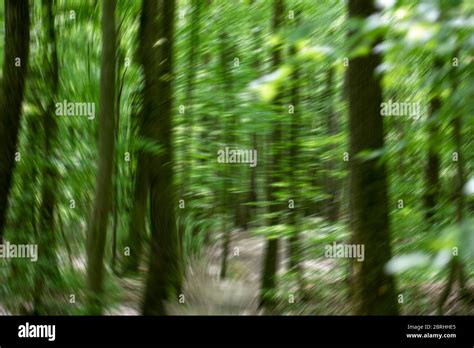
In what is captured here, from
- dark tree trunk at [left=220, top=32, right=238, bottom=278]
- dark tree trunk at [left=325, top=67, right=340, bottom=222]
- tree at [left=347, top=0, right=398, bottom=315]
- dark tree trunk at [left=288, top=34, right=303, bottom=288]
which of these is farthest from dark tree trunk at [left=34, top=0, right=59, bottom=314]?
tree at [left=347, top=0, right=398, bottom=315]

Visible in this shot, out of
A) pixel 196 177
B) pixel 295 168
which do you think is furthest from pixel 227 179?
pixel 295 168

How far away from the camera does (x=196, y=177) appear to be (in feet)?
12.7

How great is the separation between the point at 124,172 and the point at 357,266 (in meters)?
1.93

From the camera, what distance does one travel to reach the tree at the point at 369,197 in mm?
3326

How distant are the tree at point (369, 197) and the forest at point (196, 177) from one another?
1 centimetres

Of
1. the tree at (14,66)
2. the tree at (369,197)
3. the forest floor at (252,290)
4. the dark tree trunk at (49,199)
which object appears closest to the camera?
the tree at (369,197)

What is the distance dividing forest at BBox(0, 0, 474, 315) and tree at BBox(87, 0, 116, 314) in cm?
1

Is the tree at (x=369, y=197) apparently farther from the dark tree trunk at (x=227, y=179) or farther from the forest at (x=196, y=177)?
the dark tree trunk at (x=227, y=179)

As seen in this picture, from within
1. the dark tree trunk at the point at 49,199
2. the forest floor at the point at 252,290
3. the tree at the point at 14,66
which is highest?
the tree at the point at 14,66

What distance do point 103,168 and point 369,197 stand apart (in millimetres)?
2069

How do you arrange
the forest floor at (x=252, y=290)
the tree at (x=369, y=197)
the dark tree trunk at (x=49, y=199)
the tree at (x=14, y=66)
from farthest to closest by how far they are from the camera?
the tree at (x=14, y=66)
the dark tree trunk at (x=49, y=199)
the forest floor at (x=252, y=290)
the tree at (x=369, y=197)

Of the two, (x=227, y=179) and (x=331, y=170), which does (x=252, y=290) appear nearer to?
(x=227, y=179)

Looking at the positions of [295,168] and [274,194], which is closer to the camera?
[274,194]

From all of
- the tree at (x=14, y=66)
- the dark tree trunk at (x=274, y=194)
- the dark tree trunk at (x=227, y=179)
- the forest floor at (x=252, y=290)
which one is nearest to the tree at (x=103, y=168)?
the forest floor at (x=252, y=290)
